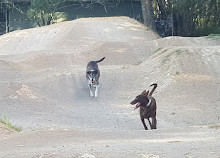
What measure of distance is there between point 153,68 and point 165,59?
640mm

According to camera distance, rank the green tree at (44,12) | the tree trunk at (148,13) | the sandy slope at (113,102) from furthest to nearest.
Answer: the green tree at (44,12) → the tree trunk at (148,13) → the sandy slope at (113,102)

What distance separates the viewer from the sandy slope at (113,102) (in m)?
9.02

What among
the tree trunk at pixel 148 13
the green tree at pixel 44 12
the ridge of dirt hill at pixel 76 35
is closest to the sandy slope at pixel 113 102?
the ridge of dirt hill at pixel 76 35

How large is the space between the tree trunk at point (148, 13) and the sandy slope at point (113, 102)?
6480mm

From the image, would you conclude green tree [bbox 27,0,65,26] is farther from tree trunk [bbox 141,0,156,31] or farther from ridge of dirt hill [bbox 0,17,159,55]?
tree trunk [bbox 141,0,156,31]

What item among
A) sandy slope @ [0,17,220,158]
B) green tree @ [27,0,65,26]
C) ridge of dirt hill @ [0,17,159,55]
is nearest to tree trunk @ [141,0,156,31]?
ridge of dirt hill @ [0,17,159,55]

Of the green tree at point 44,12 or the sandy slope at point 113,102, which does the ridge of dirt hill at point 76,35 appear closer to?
the sandy slope at point 113,102

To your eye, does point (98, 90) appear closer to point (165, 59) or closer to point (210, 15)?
point (165, 59)

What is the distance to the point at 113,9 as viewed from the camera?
52094 millimetres

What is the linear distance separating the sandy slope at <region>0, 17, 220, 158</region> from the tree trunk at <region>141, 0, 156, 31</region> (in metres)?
6.48

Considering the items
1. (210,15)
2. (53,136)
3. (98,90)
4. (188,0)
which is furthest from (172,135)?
(210,15)

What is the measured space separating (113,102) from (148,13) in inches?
902

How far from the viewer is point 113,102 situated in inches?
815

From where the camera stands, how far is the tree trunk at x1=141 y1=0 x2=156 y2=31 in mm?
42125
